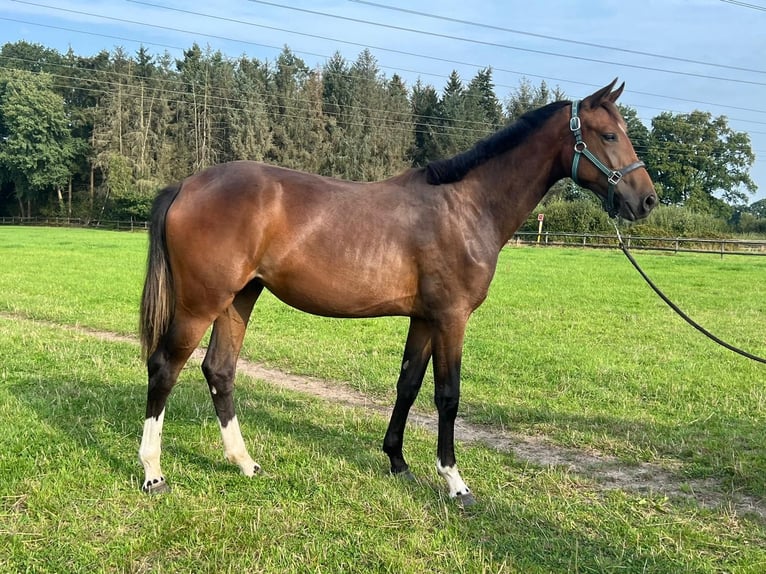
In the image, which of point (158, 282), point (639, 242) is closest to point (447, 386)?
point (158, 282)

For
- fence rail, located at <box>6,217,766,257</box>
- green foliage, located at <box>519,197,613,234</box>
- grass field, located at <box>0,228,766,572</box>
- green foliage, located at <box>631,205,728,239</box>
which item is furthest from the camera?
green foliage, located at <box>519,197,613,234</box>

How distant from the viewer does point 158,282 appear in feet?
13.5

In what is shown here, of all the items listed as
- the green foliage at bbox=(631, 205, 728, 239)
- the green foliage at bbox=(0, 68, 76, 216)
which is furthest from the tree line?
the green foliage at bbox=(631, 205, 728, 239)

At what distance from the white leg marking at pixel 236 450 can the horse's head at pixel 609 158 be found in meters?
3.08

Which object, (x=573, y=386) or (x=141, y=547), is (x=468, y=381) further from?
(x=141, y=547)

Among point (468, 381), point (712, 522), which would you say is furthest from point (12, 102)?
point (712, 522)

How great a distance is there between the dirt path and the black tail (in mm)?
2387

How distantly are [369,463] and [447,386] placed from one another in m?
0.90

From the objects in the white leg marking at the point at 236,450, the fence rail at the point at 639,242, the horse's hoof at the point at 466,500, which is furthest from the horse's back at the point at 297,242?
the fence rail at the point at 639,242

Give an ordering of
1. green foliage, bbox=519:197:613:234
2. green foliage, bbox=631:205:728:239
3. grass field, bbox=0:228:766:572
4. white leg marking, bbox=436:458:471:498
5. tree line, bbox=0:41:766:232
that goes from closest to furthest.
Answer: grass field, bbox=0:228:766:572 → white leg marking, bbox=436:458:471:498 → green foliage, bbox=631:205:728:239 → green foliage, bbox=519:197:613:234 → tree line, bbox=0:41:766:232

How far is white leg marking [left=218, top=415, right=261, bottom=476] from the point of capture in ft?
13.6

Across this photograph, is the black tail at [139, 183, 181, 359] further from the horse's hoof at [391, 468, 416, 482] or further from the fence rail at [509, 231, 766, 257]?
the fence rail at [509, 231, 766, 257]

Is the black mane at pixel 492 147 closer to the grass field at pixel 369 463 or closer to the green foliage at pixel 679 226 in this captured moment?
the grass field at pixel 369 463

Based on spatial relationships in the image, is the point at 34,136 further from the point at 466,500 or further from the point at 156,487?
the point at 466,500
